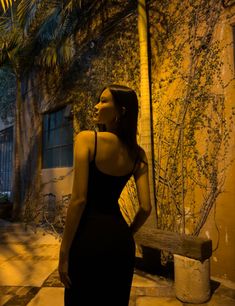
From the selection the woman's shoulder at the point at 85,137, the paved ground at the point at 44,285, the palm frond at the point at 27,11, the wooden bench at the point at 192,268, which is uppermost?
the palm frond at the point at 27,11

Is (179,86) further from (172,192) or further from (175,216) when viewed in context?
(175,216)

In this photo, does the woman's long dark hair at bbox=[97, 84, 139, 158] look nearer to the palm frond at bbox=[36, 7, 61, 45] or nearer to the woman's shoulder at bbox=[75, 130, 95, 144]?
the woman's shoulder at bbox=[75, 130, 95, 144]

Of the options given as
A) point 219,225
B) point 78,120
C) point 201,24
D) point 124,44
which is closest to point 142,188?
point 219,225

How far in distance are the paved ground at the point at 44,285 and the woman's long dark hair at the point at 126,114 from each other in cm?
218

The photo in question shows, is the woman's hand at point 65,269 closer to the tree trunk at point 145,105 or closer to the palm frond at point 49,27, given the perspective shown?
the tree trunk at point 145,105

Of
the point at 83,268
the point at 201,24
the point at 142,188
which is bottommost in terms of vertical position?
the point at 83,268

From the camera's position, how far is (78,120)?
22.0 ft

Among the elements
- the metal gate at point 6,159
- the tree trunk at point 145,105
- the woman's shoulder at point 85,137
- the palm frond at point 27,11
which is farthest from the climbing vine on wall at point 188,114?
the metal gate at point 6,159

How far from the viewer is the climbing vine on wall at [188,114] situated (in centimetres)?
400

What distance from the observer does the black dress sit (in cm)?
143

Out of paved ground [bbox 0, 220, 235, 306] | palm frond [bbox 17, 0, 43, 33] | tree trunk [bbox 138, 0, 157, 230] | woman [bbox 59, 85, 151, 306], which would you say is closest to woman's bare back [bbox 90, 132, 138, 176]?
woman [bbox 59, 85, 151, 306]

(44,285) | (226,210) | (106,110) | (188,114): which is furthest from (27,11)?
(106,110)

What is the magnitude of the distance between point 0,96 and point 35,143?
3.76 m

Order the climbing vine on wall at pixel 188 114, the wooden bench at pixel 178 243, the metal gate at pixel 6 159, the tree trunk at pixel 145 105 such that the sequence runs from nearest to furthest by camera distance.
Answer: the wooden bench at pixel 178 243
the climbing vine on wall at pixel 188 114
the tree trunk at pixel 145 105
the metal gate at pixel 6 159
